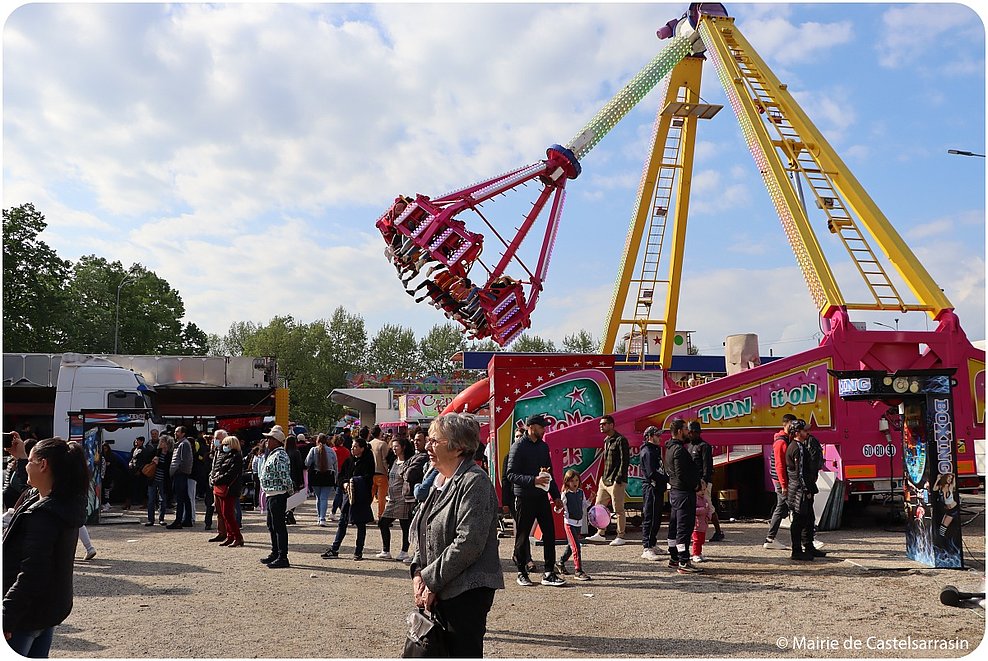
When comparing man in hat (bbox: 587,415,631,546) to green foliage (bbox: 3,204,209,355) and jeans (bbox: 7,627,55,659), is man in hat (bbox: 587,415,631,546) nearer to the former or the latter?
jeans (bbox: 7,627,55,659)

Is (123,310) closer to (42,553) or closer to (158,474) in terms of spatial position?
(158,474)

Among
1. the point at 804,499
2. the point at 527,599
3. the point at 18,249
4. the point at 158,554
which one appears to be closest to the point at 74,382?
the point at 158,554

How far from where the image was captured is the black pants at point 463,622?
13.1 ft

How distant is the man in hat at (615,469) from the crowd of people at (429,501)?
2cm

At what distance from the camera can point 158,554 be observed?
1112 cm

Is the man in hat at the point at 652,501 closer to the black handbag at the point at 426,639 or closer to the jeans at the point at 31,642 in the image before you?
the black handbag at the point at 426,639

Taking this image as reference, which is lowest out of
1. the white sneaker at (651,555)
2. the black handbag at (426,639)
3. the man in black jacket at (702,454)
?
the white sneaker at (651,555)

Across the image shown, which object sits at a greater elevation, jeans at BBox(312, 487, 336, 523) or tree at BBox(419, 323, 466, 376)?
tree at BBox(419, 323, 466, 376)

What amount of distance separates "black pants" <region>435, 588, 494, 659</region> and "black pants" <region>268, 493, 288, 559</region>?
6.37m

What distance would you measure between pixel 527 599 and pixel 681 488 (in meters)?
2.44

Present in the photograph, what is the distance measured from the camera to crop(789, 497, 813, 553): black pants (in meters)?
9.95

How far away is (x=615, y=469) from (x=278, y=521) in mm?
4573

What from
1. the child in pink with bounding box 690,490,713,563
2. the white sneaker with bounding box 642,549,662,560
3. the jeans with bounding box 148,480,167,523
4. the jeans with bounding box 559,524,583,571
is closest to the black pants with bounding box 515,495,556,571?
the jeans with bounding box 559,524,583,571

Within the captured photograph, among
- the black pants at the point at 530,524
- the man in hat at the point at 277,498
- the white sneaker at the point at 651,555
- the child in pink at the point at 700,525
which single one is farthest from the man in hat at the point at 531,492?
the man in hat at the point at 277,498
